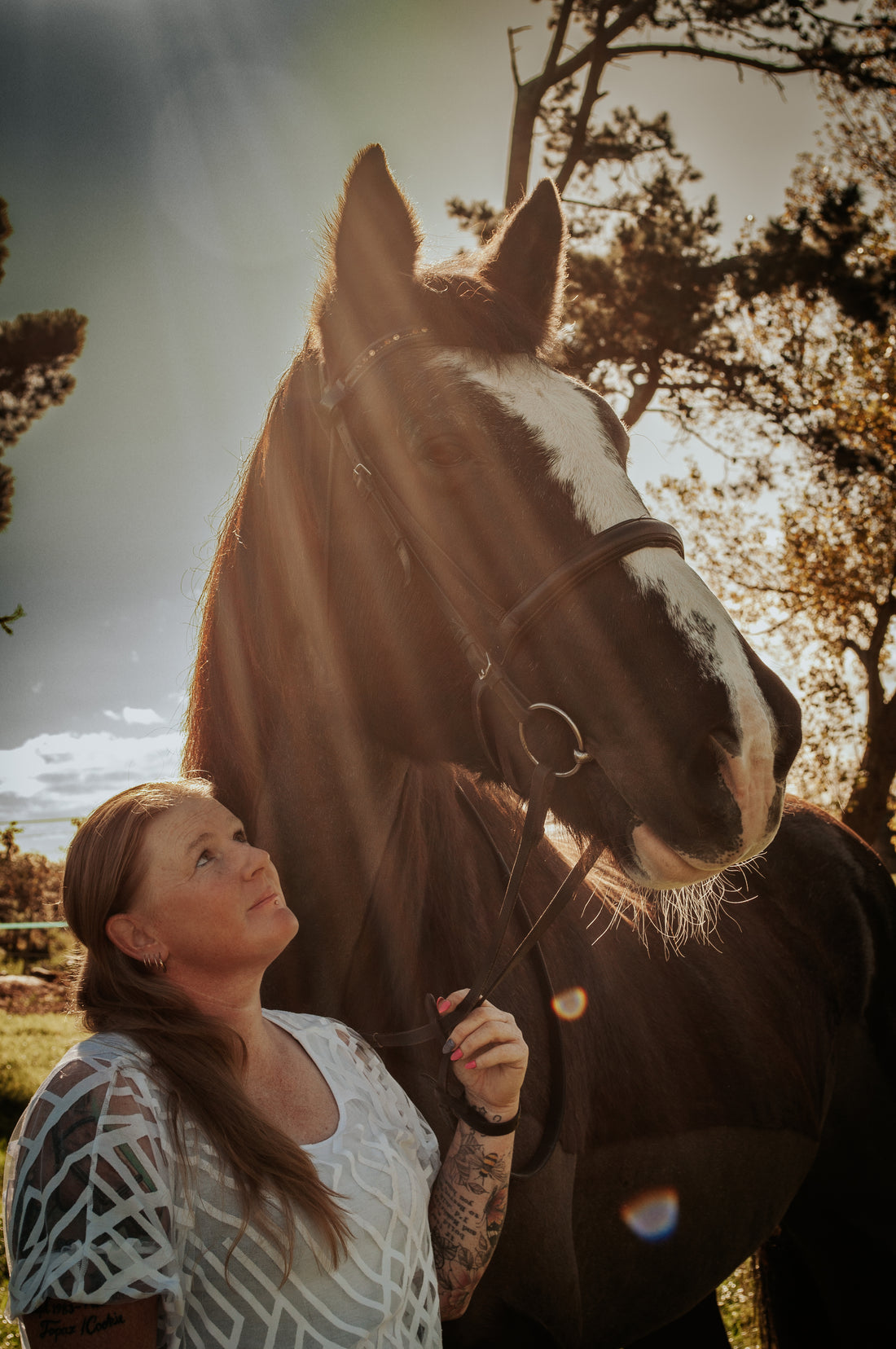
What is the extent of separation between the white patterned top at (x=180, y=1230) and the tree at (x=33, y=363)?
10.7 metres

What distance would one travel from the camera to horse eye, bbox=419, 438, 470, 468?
6.02 feet

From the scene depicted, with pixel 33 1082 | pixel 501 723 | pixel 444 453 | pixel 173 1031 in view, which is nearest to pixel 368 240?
pixel 444 453

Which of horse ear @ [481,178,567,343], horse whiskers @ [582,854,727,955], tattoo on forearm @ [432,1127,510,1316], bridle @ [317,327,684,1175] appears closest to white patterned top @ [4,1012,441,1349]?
tattoo on forearm @ [432,1127,510,1316]

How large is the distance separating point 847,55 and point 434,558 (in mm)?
11425

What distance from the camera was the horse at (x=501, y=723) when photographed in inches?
64.4

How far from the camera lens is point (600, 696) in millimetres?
1665

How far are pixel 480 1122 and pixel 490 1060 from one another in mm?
157

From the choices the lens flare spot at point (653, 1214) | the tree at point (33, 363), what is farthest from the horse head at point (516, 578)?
the tree at point (33, 363)

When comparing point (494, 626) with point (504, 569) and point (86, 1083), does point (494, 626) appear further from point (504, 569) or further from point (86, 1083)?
point (86, 1083)

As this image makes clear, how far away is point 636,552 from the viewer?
167 cm

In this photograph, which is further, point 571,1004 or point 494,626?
point 571,1004

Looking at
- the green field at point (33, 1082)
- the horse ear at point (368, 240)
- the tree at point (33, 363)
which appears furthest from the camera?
the tree at point (33, 363)

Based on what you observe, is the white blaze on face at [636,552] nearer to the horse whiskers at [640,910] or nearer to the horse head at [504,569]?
the horse head at [504,569]

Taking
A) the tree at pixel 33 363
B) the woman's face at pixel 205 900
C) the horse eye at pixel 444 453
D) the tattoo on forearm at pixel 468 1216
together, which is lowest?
the tattoo on forearm at pixel 468 1216
